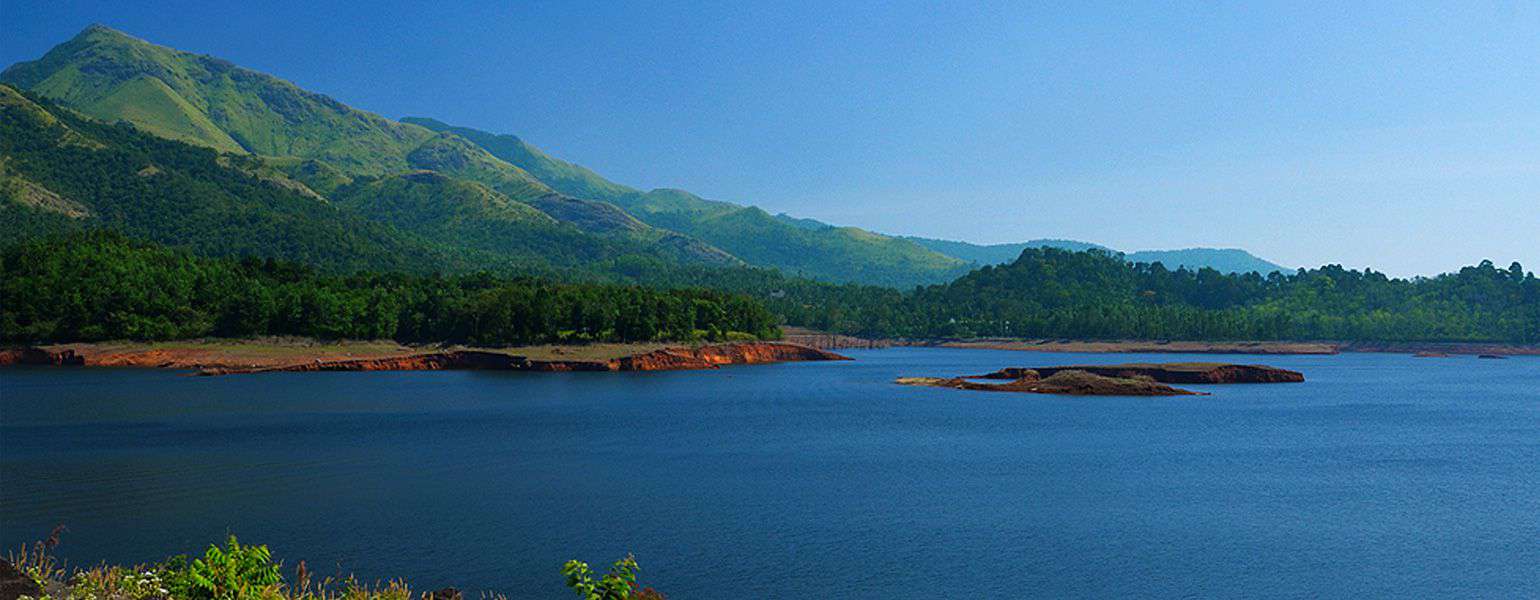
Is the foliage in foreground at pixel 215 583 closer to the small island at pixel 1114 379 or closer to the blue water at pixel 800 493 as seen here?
the blue water at pixel 800 493

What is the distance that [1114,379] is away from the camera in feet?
432

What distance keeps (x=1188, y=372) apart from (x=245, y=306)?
14278 centimetres

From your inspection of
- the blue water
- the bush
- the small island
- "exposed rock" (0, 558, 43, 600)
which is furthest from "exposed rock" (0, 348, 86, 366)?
the bush

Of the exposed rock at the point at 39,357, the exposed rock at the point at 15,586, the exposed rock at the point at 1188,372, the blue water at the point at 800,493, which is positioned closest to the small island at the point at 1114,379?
the exposed rock at the point at 1188,372

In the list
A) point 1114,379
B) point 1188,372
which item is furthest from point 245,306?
point 1188,372

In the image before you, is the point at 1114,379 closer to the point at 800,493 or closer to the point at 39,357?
the point at 800,493

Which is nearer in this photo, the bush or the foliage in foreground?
the foliage in foreground

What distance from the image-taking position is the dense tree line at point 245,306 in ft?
520

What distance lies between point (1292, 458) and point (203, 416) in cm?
8131

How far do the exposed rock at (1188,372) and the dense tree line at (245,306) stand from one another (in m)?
70.0

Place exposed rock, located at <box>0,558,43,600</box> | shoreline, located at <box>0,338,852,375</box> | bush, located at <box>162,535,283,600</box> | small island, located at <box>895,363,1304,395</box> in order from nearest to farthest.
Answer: exposed rock, located at <box>0,558,43,600</box>
bush, located at <box>162,535,283,600</box>
small island, located at <box>895,363,1304,395</box>
shoreline, located at <box>0,338,852,375</box>

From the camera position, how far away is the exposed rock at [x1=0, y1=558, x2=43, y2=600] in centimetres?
2347

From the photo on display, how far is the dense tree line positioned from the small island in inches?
2424

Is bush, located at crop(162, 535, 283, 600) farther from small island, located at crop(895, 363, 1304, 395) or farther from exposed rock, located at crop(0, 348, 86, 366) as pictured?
exposed rock, located at crop(0, 348, 86, 366)
